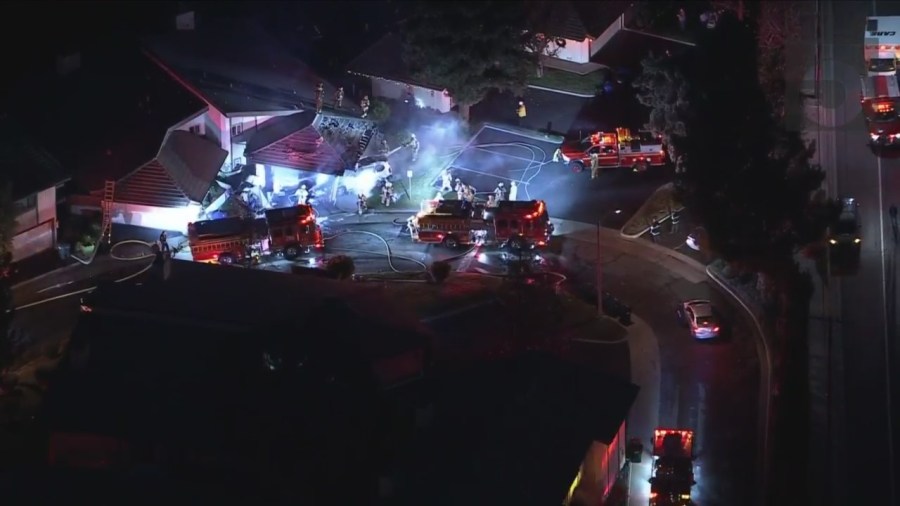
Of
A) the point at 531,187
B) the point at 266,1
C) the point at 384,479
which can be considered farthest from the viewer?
the point at 266,1

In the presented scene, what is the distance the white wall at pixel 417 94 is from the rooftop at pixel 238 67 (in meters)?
1.89

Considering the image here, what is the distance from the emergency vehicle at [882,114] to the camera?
40.7 m

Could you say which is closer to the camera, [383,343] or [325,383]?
[325,383]

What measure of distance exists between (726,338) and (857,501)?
7.53m

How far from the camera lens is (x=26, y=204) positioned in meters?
36.7

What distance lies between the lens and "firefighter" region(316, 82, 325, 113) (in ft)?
142

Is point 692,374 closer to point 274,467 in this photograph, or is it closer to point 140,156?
point 274,467

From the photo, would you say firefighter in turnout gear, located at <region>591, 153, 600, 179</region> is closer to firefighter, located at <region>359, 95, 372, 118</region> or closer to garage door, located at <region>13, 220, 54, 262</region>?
firefighter, located at <region>359, 95, 372, 118</region>

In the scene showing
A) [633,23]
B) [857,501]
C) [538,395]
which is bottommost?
[857,501]

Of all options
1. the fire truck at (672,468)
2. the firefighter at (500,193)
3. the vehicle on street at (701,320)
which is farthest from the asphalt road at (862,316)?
the firefighter at (500,193)

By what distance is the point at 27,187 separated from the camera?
36.5m

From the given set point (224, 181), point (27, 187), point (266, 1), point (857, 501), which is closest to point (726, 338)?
point (857, 501)

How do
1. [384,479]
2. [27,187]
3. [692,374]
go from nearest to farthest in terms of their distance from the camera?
[384,479] → [692,374] → [27,187]

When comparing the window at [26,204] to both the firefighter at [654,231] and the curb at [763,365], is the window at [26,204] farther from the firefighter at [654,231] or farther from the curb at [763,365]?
the curb at [763,365]
